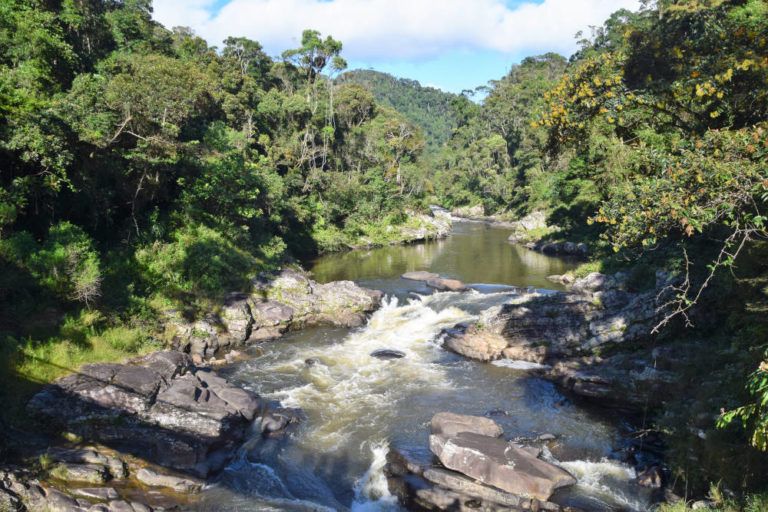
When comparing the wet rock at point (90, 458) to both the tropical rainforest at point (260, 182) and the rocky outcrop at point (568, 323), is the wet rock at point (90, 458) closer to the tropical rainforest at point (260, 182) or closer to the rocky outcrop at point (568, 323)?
the tropical rainforest at point (260, 182)

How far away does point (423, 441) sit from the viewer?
13.3 metres

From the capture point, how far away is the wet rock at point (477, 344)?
19391 millimetres

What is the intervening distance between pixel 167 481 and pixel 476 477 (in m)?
6.95

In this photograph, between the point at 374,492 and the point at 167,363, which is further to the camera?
the point at 167,363

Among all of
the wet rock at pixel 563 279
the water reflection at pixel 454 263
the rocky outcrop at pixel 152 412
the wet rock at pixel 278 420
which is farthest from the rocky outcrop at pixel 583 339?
the rocky outcrop at pixel 152 412

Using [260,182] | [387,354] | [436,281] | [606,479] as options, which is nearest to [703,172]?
[606,479]

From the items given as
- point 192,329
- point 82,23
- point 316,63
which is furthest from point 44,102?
point 316,63

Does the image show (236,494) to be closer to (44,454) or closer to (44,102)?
(44,454)

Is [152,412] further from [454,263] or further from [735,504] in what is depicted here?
[454,263]

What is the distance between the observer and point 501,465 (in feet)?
36.5

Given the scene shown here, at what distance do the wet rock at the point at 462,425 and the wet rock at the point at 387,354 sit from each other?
5.99 metres

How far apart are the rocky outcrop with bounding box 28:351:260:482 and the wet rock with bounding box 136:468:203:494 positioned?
0.49 m

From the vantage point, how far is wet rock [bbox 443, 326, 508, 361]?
1939 centimetres

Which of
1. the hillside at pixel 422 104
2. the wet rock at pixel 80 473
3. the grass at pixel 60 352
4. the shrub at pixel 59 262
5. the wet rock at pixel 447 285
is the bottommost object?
the wet rock at pixel 80 473
